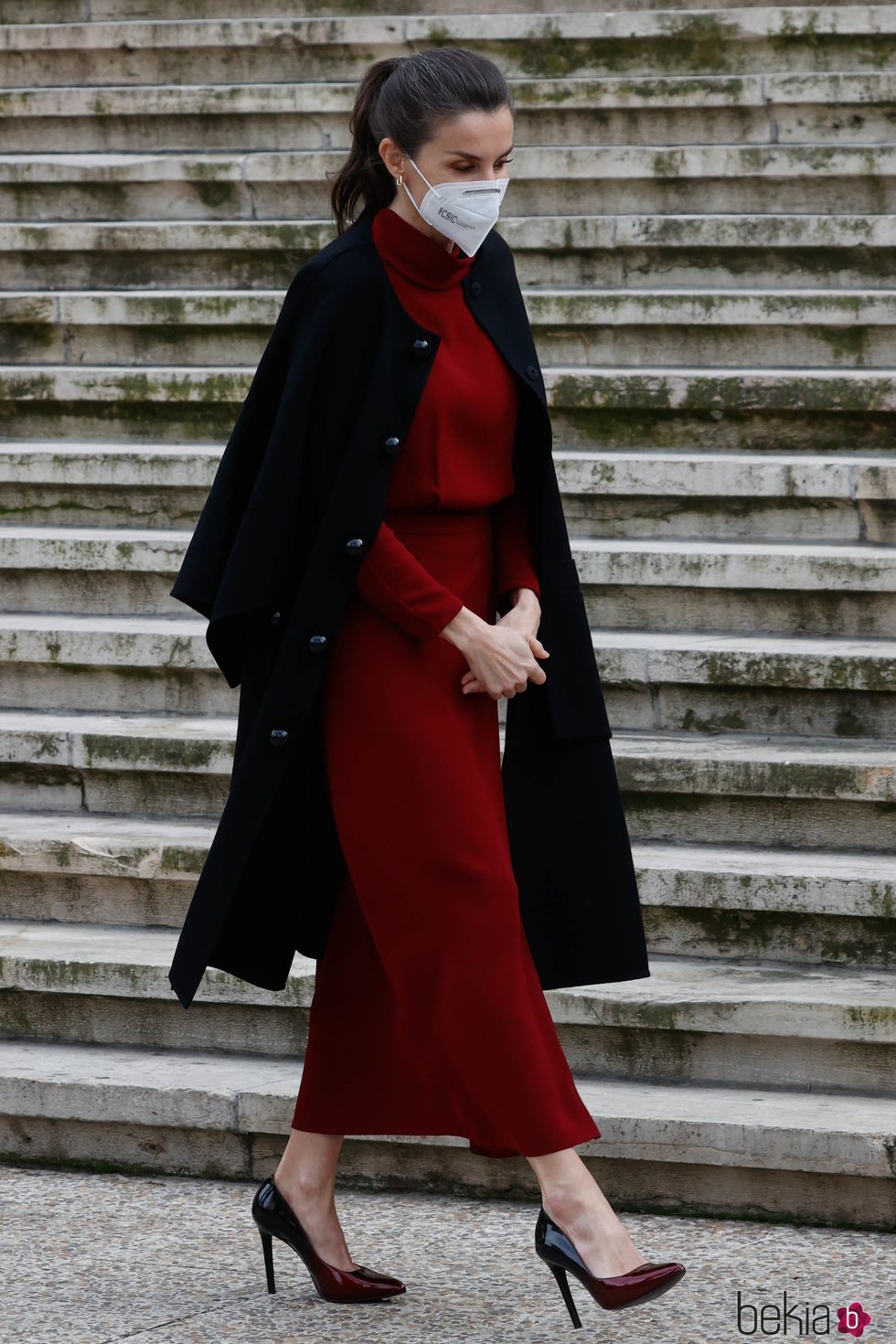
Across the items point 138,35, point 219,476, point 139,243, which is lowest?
point 219,476

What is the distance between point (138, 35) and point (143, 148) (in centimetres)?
53

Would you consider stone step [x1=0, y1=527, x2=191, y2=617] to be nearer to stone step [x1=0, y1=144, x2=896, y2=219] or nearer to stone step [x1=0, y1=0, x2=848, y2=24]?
stone step [x1=0, y1=144, x2=896, y2=219]

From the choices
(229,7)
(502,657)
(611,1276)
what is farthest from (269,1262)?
(229,7)

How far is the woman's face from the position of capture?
2.67 meters

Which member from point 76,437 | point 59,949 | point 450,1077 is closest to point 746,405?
point 76,437

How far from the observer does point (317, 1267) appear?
3.04 metres

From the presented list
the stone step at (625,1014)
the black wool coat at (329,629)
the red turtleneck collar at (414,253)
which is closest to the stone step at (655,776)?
the stone step at (625,1014)

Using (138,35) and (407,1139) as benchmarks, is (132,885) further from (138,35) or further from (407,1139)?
(138,35)

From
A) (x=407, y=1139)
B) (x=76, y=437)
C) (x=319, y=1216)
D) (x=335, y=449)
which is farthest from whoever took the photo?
(x=76, y=437)

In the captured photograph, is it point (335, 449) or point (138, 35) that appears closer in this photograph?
point (335, 449)

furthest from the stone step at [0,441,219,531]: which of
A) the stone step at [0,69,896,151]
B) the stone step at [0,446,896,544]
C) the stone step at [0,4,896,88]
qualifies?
the stone step at [0,4,896,88]

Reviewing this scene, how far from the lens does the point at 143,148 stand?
22.2 ft

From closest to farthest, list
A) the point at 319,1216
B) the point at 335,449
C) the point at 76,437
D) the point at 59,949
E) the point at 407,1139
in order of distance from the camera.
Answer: the point at 335,449
the point at 319,1216
the point at 407,1139
the point at 59,949
the point at 76,437

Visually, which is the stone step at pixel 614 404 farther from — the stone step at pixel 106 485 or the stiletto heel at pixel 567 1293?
the stiletto heel at pixel 567 1293
